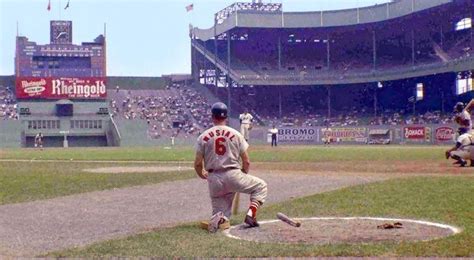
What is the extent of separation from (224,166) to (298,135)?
54851 millimetres

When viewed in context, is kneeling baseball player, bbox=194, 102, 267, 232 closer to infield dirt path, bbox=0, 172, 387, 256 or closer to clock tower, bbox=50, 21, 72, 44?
infield dirt path, bbox=0, 172, 387, 256

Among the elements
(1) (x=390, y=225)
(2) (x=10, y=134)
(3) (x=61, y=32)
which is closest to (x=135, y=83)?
(3) (x=61, y=32)

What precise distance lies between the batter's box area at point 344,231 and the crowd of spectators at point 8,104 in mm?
64051

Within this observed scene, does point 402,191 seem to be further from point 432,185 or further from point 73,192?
point 73,192

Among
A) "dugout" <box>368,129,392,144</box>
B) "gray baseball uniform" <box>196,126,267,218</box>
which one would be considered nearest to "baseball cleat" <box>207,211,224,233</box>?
"gray baseball uniform" <box>196,126,267,218</box>

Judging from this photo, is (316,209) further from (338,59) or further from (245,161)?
(338,59)

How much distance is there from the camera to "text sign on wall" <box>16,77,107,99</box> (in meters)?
72.3

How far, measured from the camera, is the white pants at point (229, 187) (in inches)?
352

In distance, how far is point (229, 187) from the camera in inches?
352

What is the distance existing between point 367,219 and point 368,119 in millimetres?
58480

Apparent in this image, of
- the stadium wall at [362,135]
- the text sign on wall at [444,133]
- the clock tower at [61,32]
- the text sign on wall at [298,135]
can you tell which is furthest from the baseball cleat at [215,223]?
the clock tower at [61,32]

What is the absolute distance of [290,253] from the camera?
Result: 6.74 meters

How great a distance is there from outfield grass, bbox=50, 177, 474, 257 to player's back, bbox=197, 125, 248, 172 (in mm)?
912

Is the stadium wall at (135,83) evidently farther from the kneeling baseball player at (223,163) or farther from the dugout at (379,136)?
the kneeling baseball player at (223,163)
